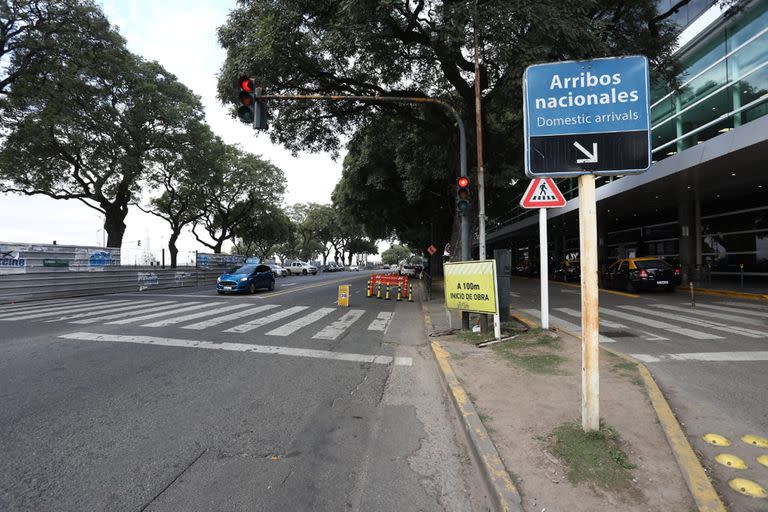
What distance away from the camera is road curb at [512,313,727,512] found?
247 cm

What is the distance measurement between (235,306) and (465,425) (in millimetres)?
10770

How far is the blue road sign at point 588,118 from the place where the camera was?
3.24 meters

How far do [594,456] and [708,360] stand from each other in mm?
4287

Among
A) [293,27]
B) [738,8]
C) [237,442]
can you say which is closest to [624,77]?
[237,442]

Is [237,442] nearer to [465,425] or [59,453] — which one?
[59,453]

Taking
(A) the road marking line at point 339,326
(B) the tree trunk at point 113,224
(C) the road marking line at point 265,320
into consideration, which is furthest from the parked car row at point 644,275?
(B) the tree trunk at point 113,224

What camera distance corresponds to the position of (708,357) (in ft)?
19.9

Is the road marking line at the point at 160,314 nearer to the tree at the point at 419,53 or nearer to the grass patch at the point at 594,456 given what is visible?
the tree at the point at 419,53

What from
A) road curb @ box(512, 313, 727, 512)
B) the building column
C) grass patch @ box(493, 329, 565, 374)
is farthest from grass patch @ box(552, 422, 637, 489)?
the building column

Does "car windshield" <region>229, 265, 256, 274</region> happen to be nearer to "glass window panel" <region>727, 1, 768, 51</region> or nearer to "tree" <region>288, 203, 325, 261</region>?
"glass window panel" <region>727, 1, 768, 51</region>

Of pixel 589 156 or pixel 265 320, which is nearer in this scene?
pixel 589 156

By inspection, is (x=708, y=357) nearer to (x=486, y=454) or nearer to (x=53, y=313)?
(x=486, y=454)

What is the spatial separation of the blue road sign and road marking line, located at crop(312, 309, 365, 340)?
610 centimetres

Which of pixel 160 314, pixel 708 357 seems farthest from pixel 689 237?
pixel 160 314
